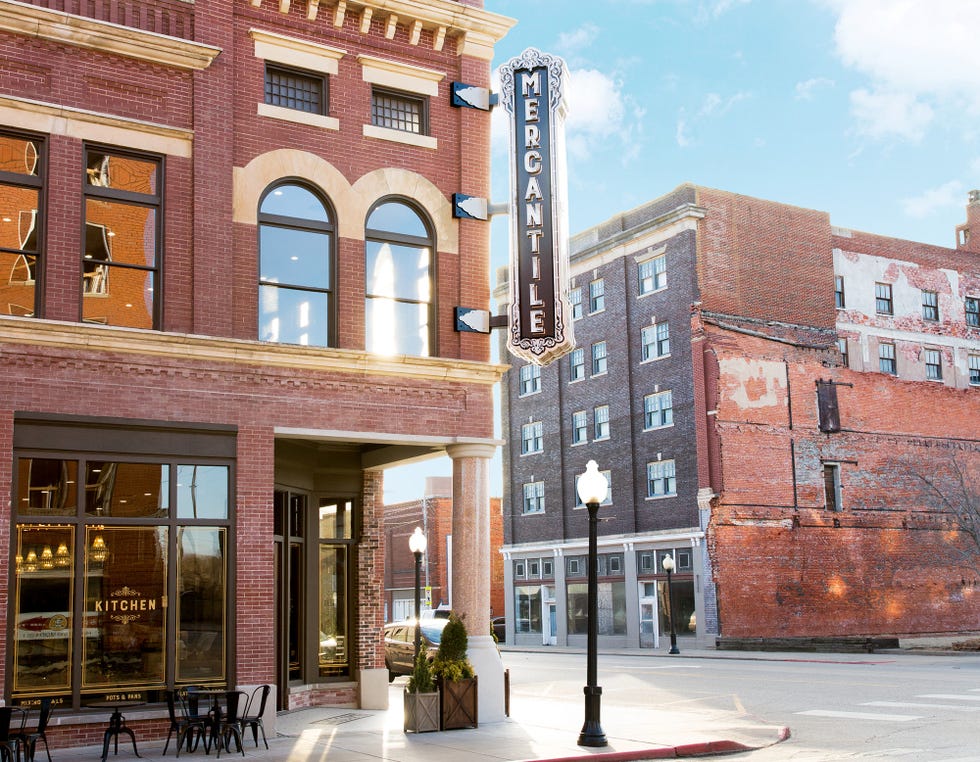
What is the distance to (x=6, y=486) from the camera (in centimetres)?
1458

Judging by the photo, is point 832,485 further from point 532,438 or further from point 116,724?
point 116,724

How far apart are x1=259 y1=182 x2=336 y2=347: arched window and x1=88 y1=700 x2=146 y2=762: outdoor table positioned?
5500mm

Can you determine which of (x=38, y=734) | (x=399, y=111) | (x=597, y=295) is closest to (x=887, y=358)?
(x=597, y=295)

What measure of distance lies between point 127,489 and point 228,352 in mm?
2379

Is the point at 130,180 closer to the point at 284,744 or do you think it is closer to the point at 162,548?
the point at 162,548

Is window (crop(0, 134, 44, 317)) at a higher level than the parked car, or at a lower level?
higher

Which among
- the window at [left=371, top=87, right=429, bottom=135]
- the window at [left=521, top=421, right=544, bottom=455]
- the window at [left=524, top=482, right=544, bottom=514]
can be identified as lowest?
the window at [left=524, top=482, right=544, bottom=514]

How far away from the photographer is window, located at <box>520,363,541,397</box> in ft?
180

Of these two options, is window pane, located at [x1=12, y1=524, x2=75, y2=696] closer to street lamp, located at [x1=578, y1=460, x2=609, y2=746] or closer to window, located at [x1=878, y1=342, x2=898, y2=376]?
street lamp, located at [x1=578, y1=460, x2=609, y2=746]

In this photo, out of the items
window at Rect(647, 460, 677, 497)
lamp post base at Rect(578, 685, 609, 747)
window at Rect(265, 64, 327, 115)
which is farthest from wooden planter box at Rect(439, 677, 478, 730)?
window at Rect(647, 460, 677, 497)

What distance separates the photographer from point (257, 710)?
15750 mm

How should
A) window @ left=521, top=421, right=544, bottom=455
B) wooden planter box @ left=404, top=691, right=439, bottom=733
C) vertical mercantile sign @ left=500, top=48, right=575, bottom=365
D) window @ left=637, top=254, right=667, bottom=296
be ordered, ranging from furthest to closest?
window @ left=521, top=421, right=544, bottom=455, window @ left=637, top=254, right=667, bottom=296, vertical mercantile sign @ left=500, top=48, right=575, bottom=365, wooden planter box @ left=404, top=691, right=439, bottom=733

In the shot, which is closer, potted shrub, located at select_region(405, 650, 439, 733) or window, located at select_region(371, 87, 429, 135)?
potted shrub, located at select_region(405, 650, 439, 733)

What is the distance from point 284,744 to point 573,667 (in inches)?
813
